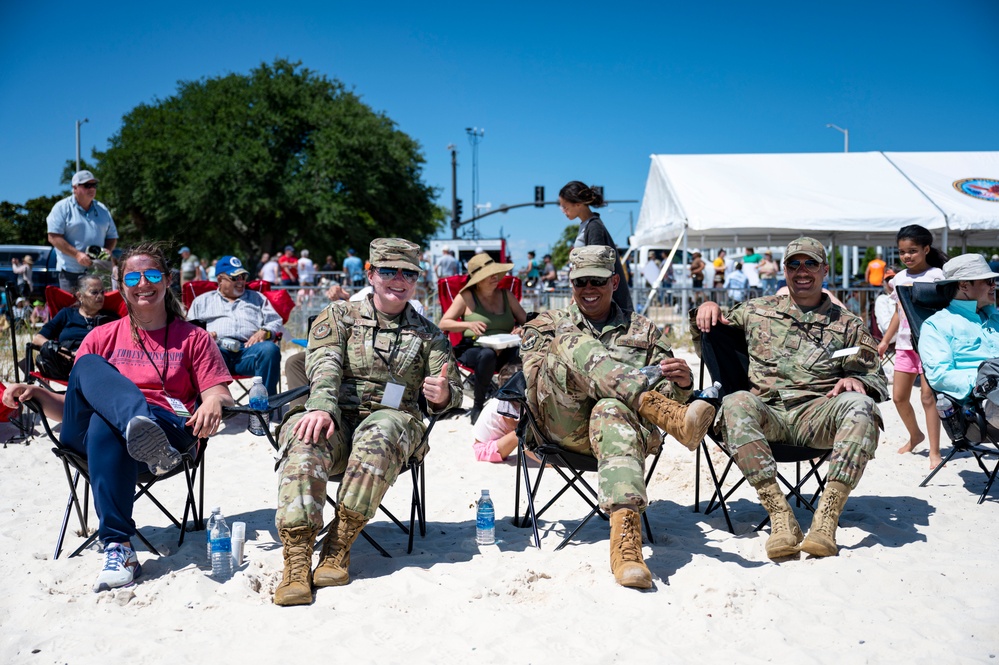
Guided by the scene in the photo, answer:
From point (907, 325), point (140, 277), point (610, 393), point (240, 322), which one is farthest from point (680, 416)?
point (240, 322)

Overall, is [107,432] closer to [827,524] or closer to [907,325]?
[827,524]

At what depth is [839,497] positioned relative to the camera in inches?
147

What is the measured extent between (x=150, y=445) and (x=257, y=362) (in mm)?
3471

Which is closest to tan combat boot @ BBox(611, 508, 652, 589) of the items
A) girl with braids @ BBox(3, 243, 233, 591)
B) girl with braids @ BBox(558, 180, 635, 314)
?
girl with braids @ BBox(3, 243, 233, 591)

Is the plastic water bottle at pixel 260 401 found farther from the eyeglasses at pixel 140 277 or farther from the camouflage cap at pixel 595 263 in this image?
the camouflage cap at pixel 595 263

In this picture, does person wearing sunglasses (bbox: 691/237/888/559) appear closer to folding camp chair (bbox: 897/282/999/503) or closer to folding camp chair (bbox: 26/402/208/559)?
folding camp chair (bbox: 897/282/999/503)

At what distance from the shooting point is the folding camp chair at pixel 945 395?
4496 millimetres

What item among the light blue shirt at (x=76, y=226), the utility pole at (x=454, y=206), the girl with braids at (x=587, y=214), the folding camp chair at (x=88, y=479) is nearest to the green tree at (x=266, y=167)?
the utility pole at (x=454, y=206)

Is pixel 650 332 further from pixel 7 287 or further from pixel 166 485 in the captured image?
pixel 7 287

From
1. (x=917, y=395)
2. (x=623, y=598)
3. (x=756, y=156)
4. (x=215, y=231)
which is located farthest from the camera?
(x=215, y=231)

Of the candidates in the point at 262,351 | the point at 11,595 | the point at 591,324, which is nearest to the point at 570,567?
the point at 591,324

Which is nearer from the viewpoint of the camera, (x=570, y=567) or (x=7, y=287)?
(x=570, y=567)

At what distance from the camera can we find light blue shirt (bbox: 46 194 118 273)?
6.91 meters

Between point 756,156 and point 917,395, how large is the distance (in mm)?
6998
